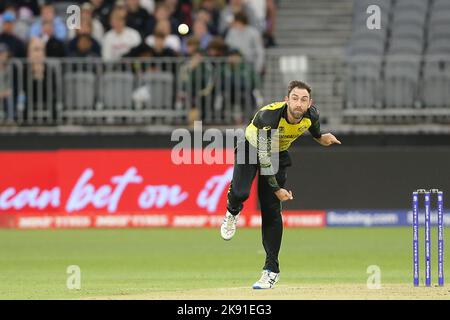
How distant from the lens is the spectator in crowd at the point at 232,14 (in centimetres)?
2408

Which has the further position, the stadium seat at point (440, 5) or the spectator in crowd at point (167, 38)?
the stadium seat at point (440, 5)

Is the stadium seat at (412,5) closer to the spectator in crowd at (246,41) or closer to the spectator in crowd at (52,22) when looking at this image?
the spectator in crowd at (246,41)

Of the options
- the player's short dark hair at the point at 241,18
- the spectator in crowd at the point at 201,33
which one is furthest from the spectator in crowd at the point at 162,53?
the player's short dark hair at the point at 241,18

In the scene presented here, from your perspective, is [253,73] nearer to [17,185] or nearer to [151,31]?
[151,31]

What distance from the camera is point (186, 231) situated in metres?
22.9

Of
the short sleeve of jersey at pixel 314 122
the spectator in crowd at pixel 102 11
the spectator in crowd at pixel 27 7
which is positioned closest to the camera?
the short sleeve of jersey at pixel 314 122

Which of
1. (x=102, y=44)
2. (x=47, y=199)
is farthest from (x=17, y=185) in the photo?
(x=102, y=44)

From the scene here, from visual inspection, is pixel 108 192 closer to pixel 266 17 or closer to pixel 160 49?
pixel 160 49

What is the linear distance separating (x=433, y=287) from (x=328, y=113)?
32.0 ft

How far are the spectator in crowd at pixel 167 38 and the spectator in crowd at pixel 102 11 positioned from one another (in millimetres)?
983

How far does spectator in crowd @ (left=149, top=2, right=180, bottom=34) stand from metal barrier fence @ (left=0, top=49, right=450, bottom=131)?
112 cm

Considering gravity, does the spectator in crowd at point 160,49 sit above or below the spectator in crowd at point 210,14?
below

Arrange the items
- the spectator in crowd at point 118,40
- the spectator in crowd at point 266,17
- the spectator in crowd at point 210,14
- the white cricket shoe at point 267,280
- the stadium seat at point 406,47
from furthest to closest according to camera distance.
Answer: the spectator in crowd at point 266,17 → the spectator in crowd at point 210,14 → the stadium seat at point 406,47 → the spectator in crowd at point 118,40 → the white cricket shoe at point 267,280

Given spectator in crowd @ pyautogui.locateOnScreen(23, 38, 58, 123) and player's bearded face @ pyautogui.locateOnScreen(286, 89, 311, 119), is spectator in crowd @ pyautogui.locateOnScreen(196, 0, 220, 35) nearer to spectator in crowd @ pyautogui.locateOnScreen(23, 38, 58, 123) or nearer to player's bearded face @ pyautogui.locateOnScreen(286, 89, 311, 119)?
spectator in crowd @ pyautogui.locateOnScreen(23, 38, 58, 123)
